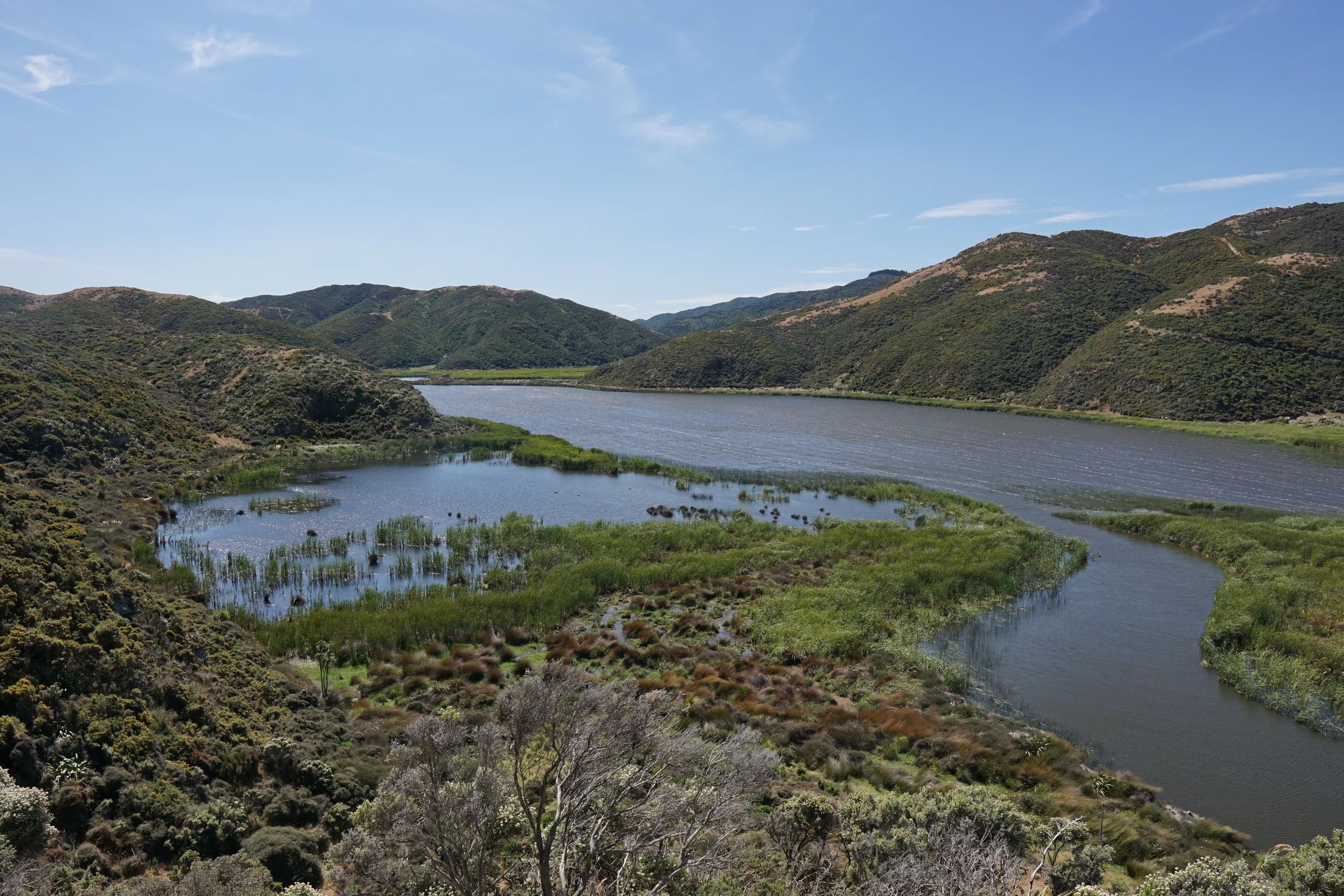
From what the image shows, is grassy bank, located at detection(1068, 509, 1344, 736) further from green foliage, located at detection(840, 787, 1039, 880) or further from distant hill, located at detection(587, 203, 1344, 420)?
distant hill, located at detection(587, 203, 1344, 420)

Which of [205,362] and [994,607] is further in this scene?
[205,362]

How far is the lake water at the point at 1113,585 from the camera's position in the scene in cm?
1727

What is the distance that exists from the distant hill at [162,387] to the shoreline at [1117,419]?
71.8m

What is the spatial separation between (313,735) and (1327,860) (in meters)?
20.0

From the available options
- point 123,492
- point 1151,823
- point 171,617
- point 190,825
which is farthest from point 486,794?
point 123,492

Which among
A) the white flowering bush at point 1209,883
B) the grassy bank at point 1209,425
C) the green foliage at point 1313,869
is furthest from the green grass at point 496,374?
the white flowering bush at point 1209,883

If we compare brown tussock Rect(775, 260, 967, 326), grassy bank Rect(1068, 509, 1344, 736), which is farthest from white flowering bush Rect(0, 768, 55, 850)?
brown tussock Rect(775, 260, 967, 326)

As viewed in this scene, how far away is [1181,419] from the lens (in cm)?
8025

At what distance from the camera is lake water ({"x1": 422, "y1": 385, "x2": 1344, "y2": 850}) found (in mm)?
17266

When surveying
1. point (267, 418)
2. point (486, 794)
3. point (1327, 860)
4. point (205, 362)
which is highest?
point (205, 362)

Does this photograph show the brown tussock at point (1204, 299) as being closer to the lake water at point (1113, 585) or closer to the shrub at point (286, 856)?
the lake water at point (1113, 585)

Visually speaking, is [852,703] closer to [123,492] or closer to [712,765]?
[712,765]

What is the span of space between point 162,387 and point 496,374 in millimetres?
109909

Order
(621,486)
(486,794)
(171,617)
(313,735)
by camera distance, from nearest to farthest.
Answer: (486,794), (313,735), (171,617), (621,486)
